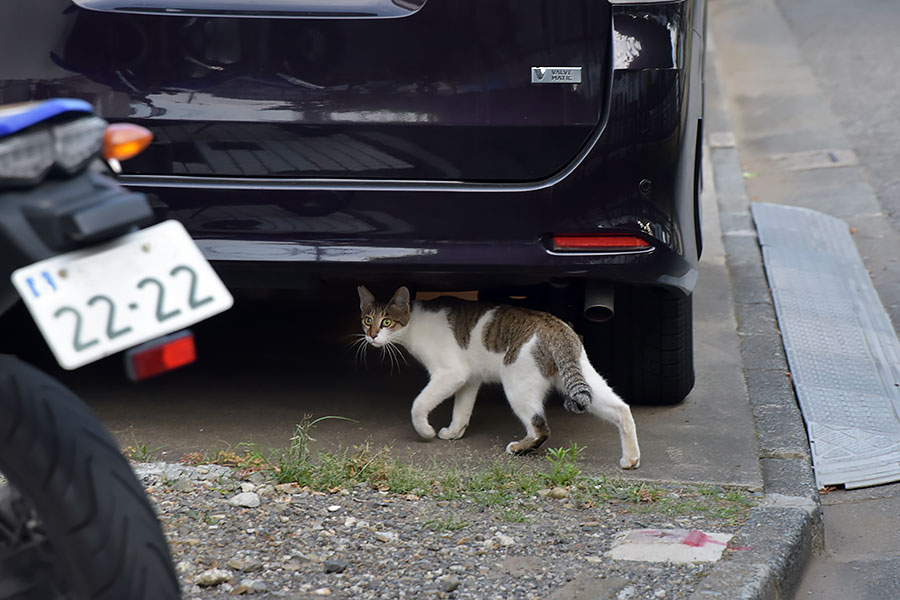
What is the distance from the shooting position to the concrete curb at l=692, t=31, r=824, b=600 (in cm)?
290

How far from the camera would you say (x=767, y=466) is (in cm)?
375

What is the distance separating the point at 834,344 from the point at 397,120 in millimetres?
2444

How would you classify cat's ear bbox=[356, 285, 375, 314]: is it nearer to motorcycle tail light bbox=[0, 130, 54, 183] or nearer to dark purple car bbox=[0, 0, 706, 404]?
dark purple car bbox=[0, 0, 706, 404]

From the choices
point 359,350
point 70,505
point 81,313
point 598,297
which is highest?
point 81,313

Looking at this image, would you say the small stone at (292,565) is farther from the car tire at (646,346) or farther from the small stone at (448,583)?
the car tire at (646,346)

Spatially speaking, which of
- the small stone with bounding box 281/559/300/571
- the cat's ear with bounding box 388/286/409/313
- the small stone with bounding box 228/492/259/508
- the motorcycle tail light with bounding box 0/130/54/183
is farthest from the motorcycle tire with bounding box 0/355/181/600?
the cat's ear with bounding box 388/286/409/313

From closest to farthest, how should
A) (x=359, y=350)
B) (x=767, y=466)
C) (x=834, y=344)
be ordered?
(x=767, y=466) → (x=359, y=350) → (x=834, y=344)

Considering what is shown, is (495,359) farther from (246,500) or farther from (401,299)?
(246,500)

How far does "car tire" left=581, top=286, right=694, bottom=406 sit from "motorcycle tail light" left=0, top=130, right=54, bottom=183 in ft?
7.76

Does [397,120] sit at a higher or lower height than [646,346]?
higher

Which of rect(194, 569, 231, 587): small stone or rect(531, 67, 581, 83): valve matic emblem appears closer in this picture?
rect(194, 569, 231, 587): small stone

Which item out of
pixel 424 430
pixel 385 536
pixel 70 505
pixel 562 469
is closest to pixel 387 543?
pixel 385 536

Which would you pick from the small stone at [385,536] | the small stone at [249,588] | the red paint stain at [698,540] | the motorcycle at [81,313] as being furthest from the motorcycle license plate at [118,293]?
the red paint stain at [698,540]

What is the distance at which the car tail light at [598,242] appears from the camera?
346 cm
